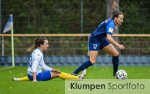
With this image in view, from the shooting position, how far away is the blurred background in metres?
20.5

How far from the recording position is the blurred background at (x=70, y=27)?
2055cm

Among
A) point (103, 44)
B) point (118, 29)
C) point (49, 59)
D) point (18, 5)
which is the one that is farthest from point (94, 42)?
point (18, 5)

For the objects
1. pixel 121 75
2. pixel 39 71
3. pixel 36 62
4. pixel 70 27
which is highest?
pixel 70 27

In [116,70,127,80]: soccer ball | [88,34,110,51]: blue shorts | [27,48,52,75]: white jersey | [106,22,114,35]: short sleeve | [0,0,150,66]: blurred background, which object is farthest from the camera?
[0,0,150,66]: blurred background

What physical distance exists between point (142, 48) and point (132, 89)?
10.7 m

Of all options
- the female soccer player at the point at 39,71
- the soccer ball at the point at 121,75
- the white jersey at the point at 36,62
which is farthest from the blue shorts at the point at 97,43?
the white jersey at the point at 36,62

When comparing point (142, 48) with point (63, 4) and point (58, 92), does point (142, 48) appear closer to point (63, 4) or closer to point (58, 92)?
point (63, 4)

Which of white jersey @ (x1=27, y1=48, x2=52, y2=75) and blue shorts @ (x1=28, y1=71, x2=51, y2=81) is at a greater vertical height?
white jersey @ (x1=27, y1=48, x2=52, y2=75)

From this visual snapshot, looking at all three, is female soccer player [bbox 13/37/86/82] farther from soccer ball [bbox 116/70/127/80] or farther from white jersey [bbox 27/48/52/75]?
soccer ball [bbox 116/70/127/80]

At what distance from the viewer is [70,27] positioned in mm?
22391

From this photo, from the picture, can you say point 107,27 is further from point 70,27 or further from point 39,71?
point 70,27

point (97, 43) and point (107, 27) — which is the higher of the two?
point (107, 27)

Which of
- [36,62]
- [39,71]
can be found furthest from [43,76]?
[36,62]

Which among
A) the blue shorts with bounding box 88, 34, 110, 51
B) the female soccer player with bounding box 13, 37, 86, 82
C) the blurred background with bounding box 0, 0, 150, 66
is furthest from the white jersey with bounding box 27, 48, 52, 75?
the blurred background with bounding box 0, 0, 150, 66
